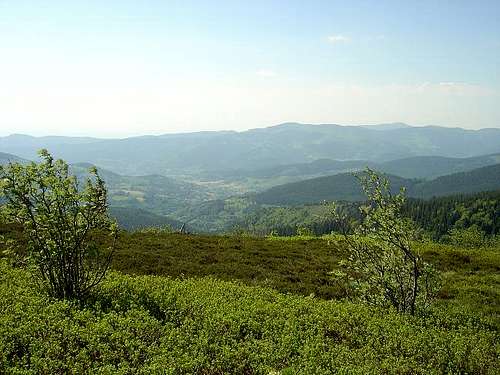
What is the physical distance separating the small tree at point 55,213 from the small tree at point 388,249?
1041 cm

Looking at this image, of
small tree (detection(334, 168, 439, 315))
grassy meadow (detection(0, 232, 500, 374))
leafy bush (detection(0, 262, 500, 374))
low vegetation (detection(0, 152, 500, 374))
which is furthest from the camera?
small tree (detection(334, 168, 439, 315))

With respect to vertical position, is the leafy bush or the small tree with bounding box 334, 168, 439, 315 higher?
the small tree with bounding box 334, 168, 439, 315

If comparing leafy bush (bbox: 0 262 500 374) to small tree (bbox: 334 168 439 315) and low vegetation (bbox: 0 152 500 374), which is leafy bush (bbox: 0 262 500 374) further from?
small tree (bbox: 334 168 439 315)

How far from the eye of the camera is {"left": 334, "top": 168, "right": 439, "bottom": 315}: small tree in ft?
56.9

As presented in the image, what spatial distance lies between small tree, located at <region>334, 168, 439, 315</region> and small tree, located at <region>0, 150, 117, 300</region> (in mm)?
10408

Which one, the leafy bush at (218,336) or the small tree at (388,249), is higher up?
the small tree at (388,249)

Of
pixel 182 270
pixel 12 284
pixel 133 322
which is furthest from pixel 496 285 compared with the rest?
pixel 12 284

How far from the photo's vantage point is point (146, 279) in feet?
70.4

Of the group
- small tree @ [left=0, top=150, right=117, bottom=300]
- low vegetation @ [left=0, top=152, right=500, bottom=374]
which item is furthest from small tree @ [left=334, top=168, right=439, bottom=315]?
small tree @ [left=0, top=150, right=117, bottom=300]

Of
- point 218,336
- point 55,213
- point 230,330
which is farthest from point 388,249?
point 55,213

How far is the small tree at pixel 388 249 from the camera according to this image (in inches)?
683

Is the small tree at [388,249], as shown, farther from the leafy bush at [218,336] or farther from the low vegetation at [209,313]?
the leafy bush at [218,336]

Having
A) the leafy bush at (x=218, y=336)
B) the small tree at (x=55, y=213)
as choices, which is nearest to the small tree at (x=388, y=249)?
the leafy bush at (x=218, y=336)

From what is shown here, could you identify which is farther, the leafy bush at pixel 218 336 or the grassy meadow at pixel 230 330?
the grassy meadow at pixel 230 330
